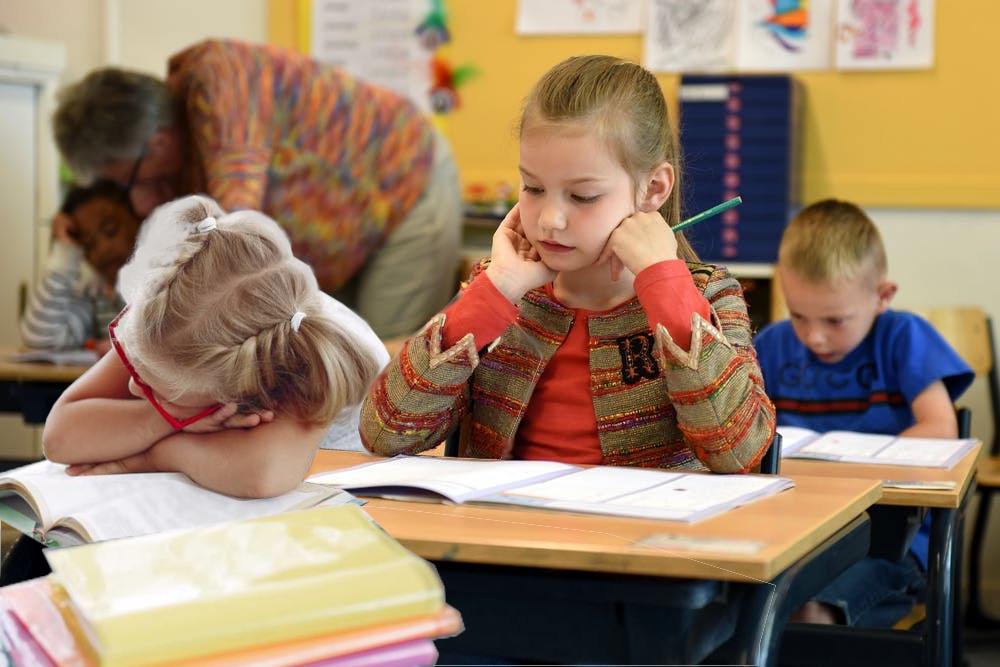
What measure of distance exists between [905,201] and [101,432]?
8.73 ft

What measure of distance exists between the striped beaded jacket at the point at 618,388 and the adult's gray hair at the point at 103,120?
1524mm

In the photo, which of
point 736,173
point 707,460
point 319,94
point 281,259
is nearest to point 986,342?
point 736,173

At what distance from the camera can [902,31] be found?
11.1ft

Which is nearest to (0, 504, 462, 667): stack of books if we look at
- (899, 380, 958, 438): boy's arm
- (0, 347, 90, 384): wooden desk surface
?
(899, 380, 958, 438): boy's arm

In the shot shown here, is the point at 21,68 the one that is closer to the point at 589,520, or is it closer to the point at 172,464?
the point at 172,464

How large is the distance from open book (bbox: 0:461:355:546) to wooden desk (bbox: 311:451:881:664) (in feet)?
0.40

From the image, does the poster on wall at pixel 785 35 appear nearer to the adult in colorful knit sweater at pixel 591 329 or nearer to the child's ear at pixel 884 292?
the child's ear at pixel 884 292

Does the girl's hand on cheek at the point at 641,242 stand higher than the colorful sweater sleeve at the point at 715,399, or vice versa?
the girl's hand on cheek at the point at 641,242

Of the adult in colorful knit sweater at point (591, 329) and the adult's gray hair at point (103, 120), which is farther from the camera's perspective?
the adult's gray hair at point (103, 120)

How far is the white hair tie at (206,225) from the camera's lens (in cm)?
122

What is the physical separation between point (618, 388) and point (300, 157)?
192cm

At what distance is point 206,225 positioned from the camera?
123 centimetres

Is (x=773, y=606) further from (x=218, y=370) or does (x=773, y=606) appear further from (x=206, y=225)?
(x=206, y=225)

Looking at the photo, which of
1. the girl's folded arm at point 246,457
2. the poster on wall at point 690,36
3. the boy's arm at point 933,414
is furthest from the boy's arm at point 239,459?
the poster on wall at point 690,36
